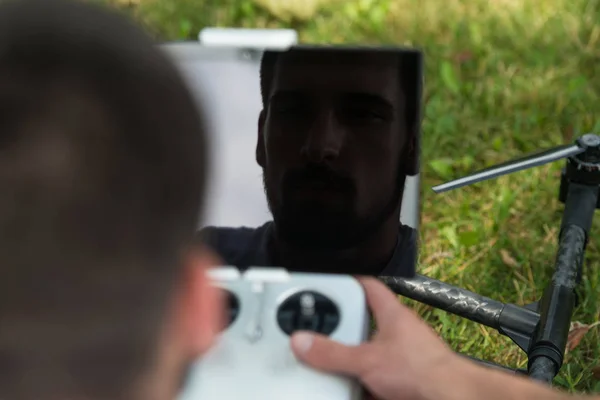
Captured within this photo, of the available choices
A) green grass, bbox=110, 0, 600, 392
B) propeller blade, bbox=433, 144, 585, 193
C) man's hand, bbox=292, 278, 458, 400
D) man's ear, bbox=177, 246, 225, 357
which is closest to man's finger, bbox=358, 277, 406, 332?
man's hand, bbox=292, 278, 458, 400

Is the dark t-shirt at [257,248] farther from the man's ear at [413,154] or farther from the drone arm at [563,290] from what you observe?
the drone arm at [563,290]

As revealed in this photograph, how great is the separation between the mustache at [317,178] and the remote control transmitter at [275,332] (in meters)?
0.10

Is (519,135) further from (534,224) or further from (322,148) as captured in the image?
(322,148)

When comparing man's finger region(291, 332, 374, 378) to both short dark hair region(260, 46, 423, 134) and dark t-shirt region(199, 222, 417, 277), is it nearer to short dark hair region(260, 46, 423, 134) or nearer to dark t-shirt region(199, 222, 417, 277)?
dark t-shirt region(199, 222, 417, 277)

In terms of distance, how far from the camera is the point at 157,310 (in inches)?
17.2

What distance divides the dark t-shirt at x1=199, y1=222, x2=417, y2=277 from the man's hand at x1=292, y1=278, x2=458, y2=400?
59 mm

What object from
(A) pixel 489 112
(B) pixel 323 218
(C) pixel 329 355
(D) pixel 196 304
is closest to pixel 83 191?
(D) pixel 196 304

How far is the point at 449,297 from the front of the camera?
103cm

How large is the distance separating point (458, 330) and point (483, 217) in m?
0.30

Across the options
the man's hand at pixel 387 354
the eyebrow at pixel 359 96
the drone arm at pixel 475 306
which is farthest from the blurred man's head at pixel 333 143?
the drone arm at pixel 475 306

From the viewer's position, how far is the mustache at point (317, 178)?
0.78m

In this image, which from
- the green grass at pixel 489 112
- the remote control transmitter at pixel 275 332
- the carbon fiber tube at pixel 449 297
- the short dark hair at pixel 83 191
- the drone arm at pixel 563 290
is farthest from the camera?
the green grass at pixel 489 112

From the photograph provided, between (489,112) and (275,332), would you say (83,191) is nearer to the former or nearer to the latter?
(275,332)

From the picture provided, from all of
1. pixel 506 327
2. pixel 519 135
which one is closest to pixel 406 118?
pixel 506 327
